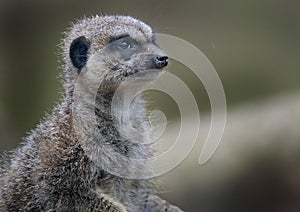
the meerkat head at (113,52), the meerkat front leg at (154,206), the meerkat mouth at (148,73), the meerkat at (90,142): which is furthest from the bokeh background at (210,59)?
A: the meerkat mouth at (148,73)

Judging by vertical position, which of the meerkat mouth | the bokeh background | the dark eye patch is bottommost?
the meerkat mouth

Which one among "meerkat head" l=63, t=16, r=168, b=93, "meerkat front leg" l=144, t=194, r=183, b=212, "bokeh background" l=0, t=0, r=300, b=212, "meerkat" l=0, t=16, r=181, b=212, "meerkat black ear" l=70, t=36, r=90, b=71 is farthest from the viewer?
"bokeh background" l=0, t=0, r=300, b=212

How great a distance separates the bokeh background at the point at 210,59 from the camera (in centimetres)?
601

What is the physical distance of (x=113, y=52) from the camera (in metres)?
3.98

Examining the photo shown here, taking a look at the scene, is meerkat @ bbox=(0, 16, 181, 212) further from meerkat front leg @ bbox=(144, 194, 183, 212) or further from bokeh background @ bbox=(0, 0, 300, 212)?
bokeh background @ bbox=(0, 0, 300, 212)

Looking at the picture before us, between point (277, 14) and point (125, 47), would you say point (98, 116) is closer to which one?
point (125, 47)

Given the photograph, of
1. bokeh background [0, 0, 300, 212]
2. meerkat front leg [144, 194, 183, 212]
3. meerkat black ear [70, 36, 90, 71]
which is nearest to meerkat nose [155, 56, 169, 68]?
meerkat black ear [70, 36, 90, 71]

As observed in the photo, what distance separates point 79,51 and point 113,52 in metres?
0.18

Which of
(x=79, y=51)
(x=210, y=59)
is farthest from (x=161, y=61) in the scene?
(x=210, y=59)

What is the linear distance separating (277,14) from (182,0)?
92cm

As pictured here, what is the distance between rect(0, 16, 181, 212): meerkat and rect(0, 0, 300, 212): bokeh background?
6.45 ft

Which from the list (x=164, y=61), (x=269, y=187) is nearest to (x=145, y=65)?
(x=164, y=61)

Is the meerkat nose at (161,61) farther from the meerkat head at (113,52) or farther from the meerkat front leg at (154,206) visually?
the meerkat front leg at (154,206)

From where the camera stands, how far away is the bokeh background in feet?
19.7
